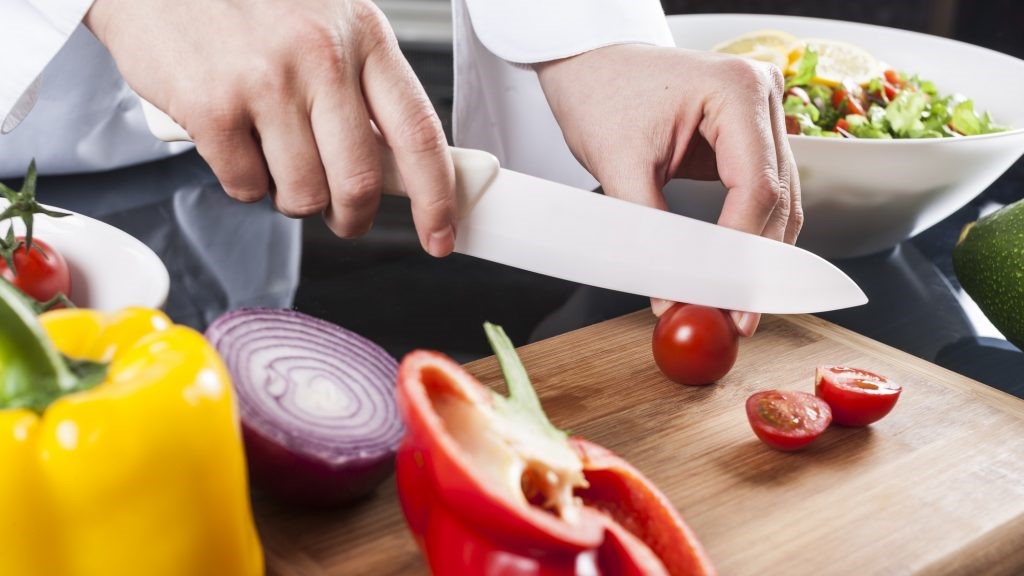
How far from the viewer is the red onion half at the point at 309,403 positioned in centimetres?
85

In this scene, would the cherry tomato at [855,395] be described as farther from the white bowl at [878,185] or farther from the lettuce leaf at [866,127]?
the lettuce leaf at [866,127]

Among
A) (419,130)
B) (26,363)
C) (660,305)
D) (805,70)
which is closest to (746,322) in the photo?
(660,305)

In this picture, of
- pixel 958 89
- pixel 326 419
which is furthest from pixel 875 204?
pixel 326 419

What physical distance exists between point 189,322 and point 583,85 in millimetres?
612

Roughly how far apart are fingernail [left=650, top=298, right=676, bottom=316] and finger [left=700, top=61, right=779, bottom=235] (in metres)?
0.12

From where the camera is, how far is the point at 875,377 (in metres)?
1.16

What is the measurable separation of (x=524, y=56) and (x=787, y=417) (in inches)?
27.5

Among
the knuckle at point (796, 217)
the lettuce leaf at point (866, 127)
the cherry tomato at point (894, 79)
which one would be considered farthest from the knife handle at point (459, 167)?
the cherry tomato at point (894, 79)

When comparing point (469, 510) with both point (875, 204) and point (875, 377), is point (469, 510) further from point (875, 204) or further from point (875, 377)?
point (875, 204)

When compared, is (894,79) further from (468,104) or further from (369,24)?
(369,24)

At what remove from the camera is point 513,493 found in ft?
2.39

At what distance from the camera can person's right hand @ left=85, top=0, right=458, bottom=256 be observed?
102cm

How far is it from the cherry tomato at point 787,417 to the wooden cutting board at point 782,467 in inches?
0.9

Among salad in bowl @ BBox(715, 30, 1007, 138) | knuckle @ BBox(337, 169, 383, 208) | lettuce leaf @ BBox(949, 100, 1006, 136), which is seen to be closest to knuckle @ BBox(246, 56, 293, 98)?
knuckle @ BBox(337, 169, 383, 208)
